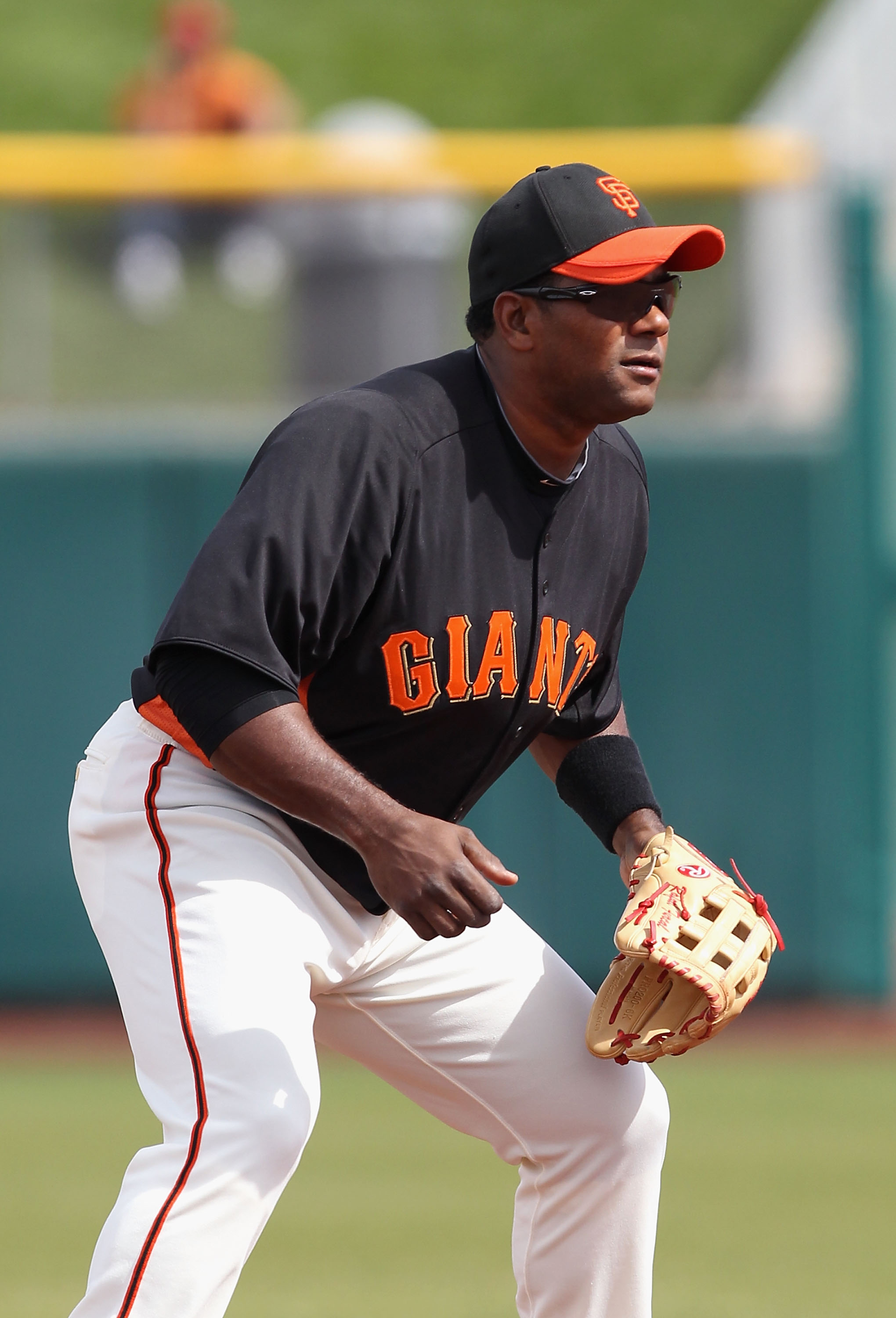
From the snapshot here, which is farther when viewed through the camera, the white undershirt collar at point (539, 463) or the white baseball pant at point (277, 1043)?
the white undershirt collar at point (539, 463)

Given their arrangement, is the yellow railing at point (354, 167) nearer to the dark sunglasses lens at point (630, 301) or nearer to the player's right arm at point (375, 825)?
the dark sunglasses lens at point (630, 301)

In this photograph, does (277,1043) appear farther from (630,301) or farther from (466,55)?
(466,55)

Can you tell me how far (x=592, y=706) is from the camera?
331 cm

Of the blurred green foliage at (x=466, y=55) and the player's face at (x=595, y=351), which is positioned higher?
the blurred green foliage at (x=466, y=55)

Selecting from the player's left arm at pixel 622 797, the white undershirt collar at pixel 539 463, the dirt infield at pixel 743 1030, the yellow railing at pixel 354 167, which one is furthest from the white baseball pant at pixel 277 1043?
the yellow railing at pixel 354 167

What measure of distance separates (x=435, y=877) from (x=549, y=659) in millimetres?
574

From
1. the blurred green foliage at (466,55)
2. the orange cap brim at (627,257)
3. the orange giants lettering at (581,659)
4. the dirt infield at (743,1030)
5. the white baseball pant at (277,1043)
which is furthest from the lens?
the blurred green foliage at (466,55)

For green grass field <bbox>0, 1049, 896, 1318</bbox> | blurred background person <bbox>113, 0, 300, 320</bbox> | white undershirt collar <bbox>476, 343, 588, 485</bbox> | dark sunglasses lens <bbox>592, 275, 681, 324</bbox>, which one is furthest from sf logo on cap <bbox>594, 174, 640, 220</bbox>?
blurred background person <bbox>113, 0, 300, 320</bbox>

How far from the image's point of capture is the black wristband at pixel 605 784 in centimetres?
324

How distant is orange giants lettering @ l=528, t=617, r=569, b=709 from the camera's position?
9.78ft

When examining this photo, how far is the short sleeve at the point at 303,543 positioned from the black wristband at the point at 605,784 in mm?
653

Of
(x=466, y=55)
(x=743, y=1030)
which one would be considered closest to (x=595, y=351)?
(x=743, y=1030)

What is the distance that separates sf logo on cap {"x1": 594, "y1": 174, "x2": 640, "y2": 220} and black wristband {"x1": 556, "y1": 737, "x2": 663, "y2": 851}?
3.10 ft

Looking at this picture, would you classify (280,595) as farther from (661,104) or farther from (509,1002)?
(661,104)
